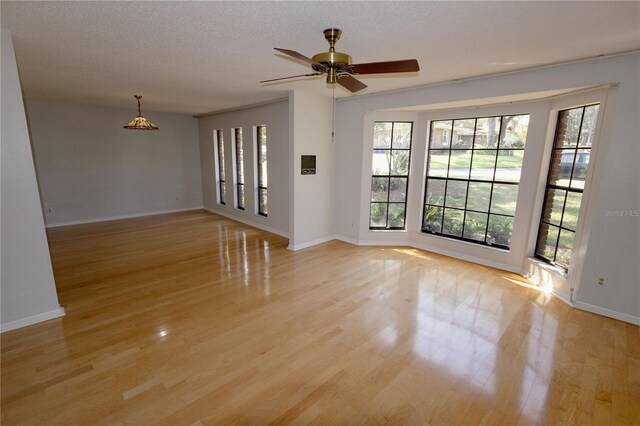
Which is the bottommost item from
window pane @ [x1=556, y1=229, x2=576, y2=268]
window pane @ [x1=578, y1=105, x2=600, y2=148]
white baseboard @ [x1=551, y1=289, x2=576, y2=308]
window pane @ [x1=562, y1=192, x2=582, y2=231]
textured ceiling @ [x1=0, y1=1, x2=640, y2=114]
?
white baseboard @ [x1=551, y1=289, x2=576, y2=308]

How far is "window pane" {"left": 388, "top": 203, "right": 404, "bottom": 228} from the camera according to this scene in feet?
18.0

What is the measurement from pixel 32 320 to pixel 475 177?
5.73 meters

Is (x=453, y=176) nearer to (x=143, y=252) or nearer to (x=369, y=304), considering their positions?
(x=369, y=304)

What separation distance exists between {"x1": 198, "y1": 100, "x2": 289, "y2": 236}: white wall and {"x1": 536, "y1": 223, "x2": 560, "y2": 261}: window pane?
4.11 meters

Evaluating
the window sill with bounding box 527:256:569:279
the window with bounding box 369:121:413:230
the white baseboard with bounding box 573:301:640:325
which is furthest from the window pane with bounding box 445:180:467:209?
the white baseboard with bounding box 573:301:640:325

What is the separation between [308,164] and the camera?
5.21m

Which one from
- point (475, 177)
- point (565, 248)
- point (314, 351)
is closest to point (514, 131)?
point (475, 177)

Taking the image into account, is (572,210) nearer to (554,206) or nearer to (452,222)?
(554,206)

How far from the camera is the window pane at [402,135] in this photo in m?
5.16

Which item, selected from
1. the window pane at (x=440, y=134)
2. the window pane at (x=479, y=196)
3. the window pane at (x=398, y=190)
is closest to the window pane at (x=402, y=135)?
the window pane at (x=440, y=134)

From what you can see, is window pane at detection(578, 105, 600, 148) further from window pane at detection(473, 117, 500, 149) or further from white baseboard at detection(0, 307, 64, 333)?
white baseboard at detection(0, 307, 64, 333)

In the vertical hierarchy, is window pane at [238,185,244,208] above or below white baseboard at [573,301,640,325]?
above

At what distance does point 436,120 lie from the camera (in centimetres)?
486

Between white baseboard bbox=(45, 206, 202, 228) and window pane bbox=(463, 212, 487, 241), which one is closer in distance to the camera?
window pane bbox=(463, 212, 487, 241)
